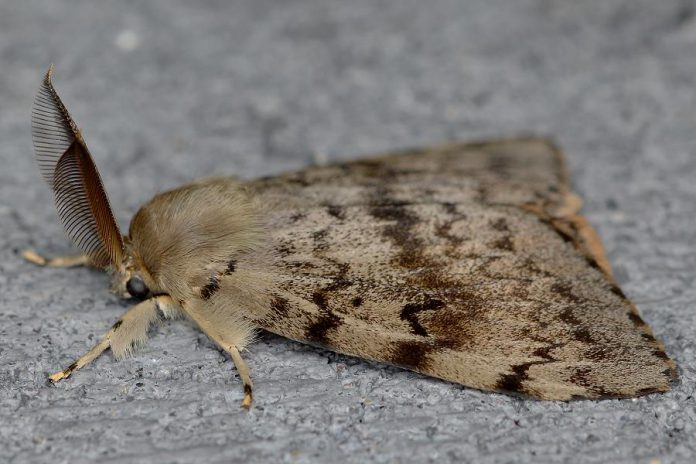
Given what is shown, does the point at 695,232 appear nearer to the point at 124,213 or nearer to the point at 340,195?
the point at 340,195

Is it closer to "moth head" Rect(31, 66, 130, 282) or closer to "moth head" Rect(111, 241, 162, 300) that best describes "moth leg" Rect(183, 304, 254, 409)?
"moth head" Rect(111, 241, 162, 300)

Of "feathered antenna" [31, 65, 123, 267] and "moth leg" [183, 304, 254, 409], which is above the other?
"feathered antenna" [31, 65, 123, 267]

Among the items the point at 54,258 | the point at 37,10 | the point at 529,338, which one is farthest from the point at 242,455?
the point at 37,10

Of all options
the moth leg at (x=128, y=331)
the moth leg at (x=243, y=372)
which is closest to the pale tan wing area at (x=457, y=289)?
the moth leg at (x=243, y=372)

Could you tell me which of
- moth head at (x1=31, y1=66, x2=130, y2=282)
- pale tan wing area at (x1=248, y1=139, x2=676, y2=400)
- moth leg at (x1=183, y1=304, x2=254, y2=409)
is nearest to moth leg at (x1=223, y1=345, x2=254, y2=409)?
moth leg at (x1=183, y1=304, x2=254, y2=409)

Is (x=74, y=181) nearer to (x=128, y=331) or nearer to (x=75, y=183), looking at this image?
(x=75, y=183)

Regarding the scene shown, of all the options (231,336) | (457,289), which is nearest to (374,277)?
(457,289)
